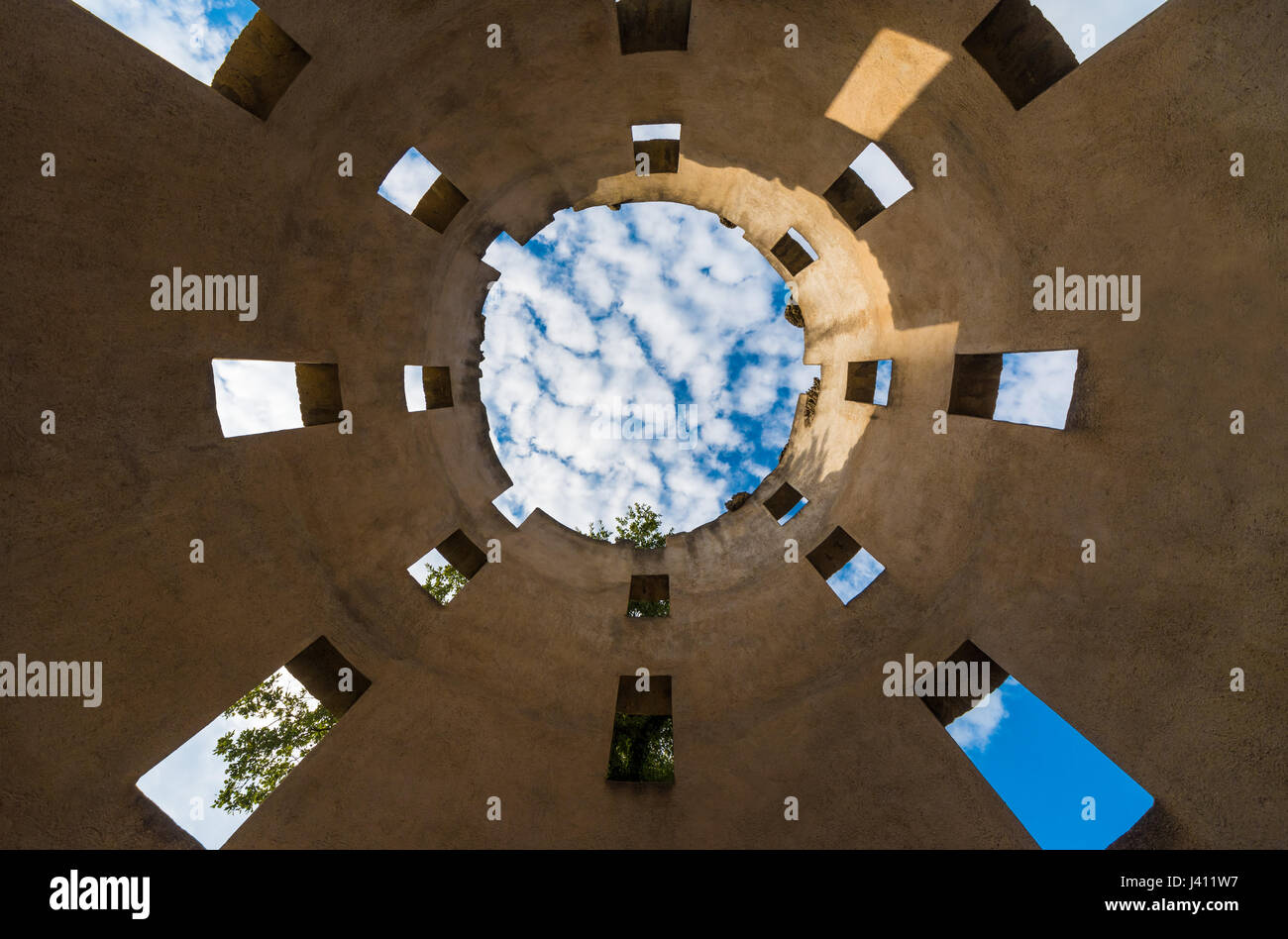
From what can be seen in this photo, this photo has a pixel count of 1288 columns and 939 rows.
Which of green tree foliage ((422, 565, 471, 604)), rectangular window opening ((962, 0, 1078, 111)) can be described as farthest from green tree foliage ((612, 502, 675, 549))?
rectangular window opening ((962, 0, 1078, 111))

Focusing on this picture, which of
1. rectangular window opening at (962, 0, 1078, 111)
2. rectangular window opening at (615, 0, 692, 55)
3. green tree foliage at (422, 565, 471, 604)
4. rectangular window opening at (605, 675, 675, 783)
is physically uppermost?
rectangular window opening at (615, 0, 692, 55)

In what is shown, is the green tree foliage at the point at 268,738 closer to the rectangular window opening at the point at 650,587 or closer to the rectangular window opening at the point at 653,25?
the rectangular window opening at the point at 650,587

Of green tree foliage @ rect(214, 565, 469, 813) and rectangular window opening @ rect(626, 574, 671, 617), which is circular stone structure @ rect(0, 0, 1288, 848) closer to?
rectangular window opening @ rect(626, 574, 671, 617)

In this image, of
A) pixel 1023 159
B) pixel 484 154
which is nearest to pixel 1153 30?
pixel 1023 159

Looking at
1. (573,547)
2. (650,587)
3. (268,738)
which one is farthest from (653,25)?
(268,738)

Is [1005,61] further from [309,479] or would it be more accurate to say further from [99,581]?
[99,581]

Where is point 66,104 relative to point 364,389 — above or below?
above
